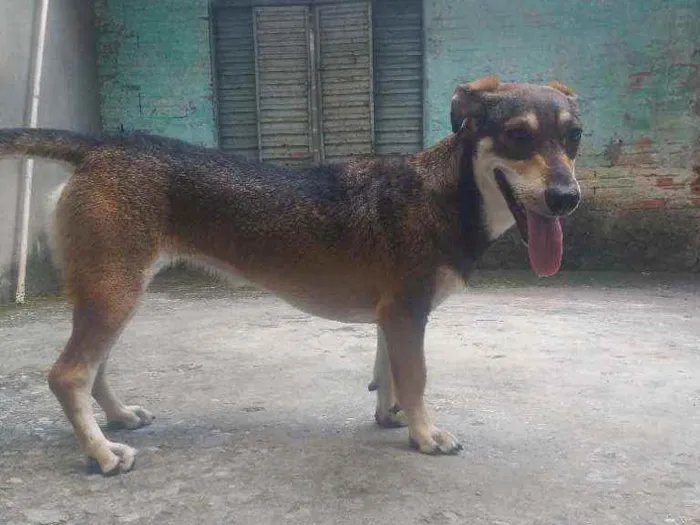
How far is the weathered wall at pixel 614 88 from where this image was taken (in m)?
6.93

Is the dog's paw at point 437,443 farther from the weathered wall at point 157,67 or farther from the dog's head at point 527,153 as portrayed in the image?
the weathered wall at point 157,67

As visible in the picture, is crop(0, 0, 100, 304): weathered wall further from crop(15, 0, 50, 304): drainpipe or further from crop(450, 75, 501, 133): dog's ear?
crop(450, 75, 501, 133): dog's ear

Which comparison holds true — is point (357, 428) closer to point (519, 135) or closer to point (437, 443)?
point (437, 443)

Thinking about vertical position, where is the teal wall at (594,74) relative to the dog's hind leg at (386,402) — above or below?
above

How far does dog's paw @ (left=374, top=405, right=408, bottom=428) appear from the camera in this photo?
282cm

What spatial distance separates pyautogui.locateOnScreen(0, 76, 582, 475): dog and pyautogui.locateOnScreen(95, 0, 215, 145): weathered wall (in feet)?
16.2

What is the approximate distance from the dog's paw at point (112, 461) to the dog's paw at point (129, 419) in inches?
15.7

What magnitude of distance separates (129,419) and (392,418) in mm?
1160

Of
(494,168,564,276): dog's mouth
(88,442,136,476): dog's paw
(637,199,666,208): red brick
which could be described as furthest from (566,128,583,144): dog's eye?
(637,199,666,208): red brick

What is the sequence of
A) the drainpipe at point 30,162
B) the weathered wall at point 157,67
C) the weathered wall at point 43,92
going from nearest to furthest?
the weathered wall at point 43,92 < the drainpipe at point 30,162 < the weathered wall at point 157,67

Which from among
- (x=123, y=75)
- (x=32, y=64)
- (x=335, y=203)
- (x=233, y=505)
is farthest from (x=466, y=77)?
(x=233, y=505)

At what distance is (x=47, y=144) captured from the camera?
251cm

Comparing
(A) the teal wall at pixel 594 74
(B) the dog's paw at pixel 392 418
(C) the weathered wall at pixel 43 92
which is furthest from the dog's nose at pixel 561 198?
(A) the teal wall at pixel 594 74

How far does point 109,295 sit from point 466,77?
18.8 ft
